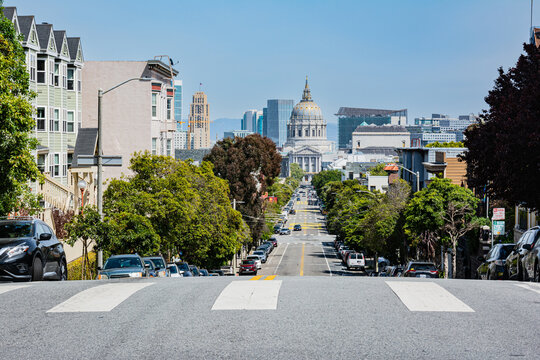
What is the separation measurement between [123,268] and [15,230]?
249 inches

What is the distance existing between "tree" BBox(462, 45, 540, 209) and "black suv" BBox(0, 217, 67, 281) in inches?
522

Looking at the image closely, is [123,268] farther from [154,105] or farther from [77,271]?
[154,105]

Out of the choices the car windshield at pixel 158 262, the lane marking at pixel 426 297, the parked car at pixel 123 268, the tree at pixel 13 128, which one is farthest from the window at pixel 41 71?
the lane marking at pixel 426 297

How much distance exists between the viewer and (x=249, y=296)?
9500mm

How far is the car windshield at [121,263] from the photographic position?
22734 mm

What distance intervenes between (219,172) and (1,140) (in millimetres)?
53357

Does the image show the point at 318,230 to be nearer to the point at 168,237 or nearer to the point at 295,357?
the point at 168,237

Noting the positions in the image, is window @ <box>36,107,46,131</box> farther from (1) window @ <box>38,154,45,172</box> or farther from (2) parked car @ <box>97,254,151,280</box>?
(2) parked car @ <box>97,254,151,280</box>

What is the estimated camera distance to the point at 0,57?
1875cm

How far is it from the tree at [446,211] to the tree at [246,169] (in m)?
28.7

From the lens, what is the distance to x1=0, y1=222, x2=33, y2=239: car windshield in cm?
1576

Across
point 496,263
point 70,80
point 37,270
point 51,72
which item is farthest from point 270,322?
point 70,80

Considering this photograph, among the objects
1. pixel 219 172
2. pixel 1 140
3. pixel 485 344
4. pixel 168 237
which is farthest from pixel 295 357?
pixel 219 172

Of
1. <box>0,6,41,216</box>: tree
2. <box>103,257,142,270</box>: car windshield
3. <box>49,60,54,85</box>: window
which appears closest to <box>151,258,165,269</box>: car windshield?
<box>103,257,142,270</box>: car windshield
